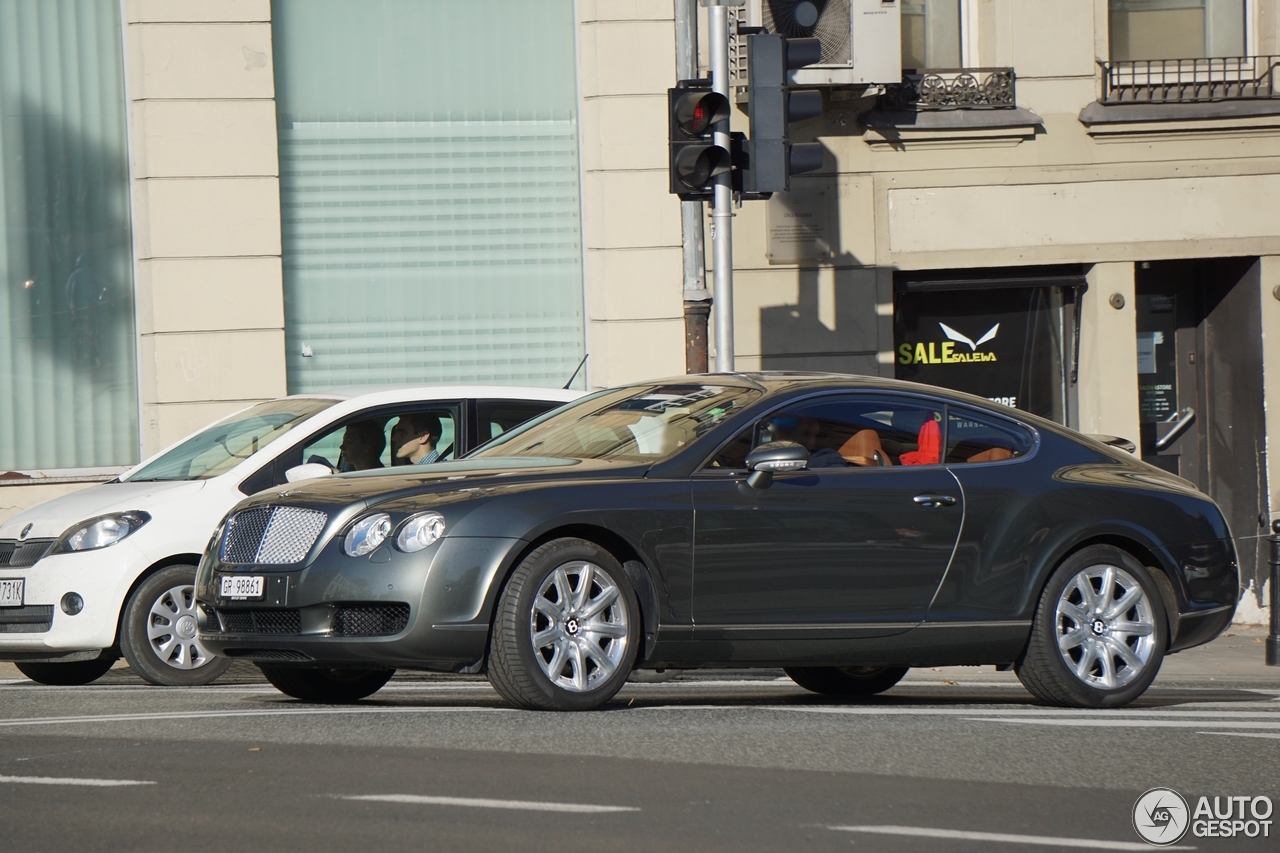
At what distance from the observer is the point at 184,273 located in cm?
1548

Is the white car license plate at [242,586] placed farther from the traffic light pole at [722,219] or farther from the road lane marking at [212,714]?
the traffic light pole at [722,219]

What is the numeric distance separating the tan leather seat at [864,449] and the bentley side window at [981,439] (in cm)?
34

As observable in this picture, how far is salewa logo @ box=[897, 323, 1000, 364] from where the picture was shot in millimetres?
17062

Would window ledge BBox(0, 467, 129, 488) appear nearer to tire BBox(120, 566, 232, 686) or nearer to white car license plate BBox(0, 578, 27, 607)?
white car license plate BBox(0, 578, 27, 607)

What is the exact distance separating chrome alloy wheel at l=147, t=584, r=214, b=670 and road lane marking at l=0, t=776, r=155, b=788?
3.80m

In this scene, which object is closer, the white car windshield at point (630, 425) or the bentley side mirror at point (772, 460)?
the bentley side mirror at point (772, 460)

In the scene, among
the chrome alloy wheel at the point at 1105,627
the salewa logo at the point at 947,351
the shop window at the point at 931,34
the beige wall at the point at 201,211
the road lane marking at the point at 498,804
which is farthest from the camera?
the salewa logo at the point at 947,351

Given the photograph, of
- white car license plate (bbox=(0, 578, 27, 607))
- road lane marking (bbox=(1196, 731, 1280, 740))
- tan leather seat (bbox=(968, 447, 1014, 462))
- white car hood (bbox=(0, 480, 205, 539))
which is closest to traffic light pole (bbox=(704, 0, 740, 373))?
white car hood (bbox=(0, 480, 205, 539))

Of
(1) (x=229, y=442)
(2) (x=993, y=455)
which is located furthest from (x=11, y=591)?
(2) (x=993, y=455)

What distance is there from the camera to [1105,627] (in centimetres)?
816

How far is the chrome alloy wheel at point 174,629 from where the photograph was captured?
954 centimetres

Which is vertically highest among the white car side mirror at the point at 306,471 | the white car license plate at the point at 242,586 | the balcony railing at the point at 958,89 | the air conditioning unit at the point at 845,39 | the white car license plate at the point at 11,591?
the air conditioning unit at the point at 845,39

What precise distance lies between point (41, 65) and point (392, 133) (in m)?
3.05

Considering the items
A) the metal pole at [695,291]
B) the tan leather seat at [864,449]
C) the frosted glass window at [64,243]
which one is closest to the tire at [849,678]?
the tan leather seat at [864,449]
